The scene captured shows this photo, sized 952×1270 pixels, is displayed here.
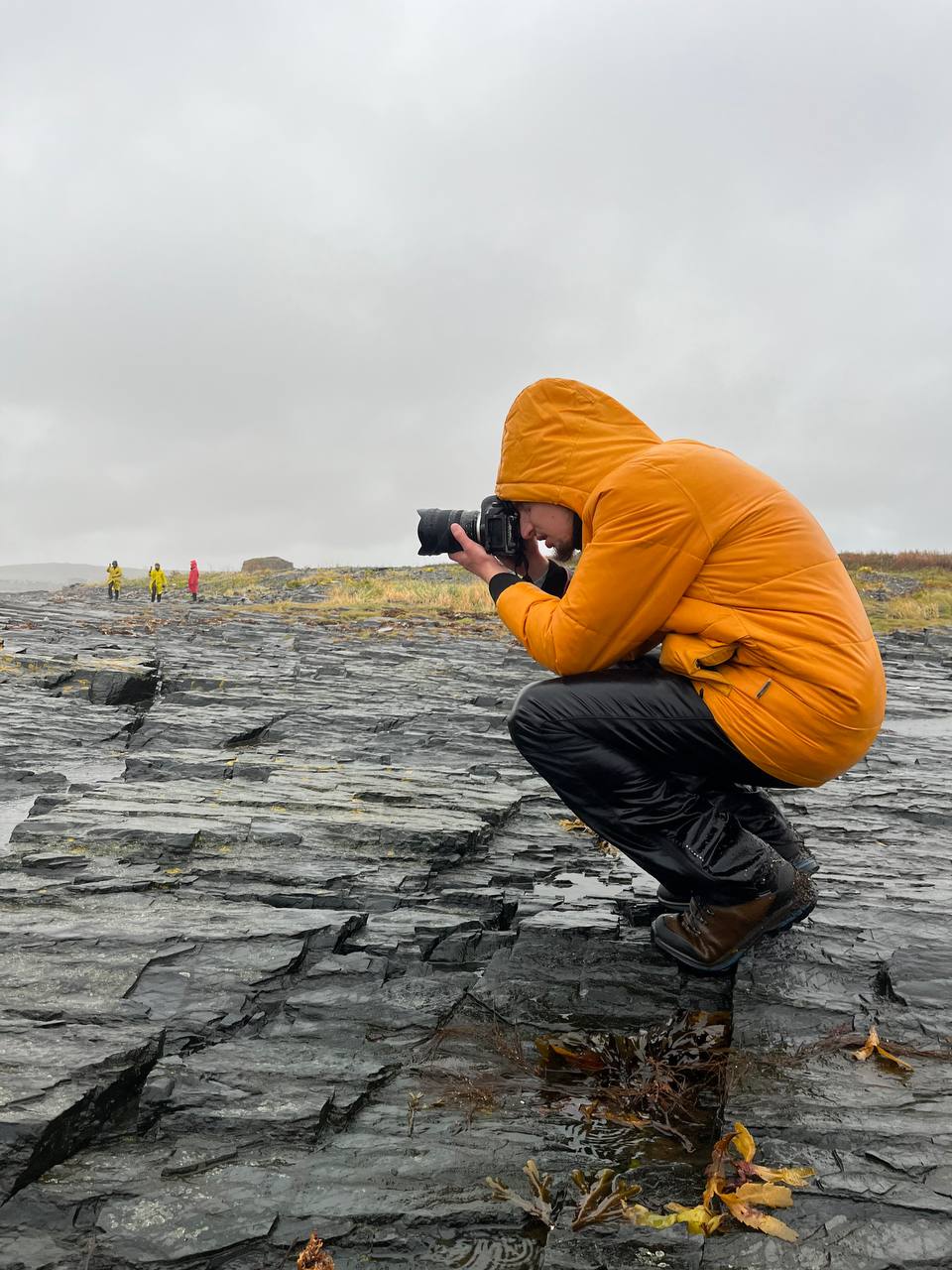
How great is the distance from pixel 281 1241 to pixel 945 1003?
2.27m

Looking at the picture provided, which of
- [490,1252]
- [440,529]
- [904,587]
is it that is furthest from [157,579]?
[490,1252]

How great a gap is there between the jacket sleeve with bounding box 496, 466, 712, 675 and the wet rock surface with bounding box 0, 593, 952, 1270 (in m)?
1.32

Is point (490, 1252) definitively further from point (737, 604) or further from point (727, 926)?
point (737, 604)

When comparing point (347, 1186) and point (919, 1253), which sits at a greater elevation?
point (919, 1253)

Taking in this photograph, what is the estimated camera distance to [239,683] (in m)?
10.9

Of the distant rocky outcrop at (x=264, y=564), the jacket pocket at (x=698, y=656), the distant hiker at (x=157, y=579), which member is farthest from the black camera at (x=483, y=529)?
the distant rocky outcrop at (x=264, y=564)

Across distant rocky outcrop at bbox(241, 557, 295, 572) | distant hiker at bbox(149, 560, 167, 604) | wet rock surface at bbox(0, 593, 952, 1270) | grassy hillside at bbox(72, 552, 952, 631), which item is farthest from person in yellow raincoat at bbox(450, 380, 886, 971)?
distant rocky outcrop at bbox(241, 557, 295, 572)

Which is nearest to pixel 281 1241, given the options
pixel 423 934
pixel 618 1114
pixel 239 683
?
pixel 618 1114

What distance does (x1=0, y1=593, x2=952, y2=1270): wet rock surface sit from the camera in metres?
2.21

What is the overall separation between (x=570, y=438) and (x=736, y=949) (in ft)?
6.81

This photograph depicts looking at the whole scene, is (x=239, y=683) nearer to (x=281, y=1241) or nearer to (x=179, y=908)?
(x=179, y=908)

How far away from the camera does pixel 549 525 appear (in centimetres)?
391

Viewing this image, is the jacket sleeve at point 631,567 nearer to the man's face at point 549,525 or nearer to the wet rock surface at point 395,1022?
the man's face at point 549,525

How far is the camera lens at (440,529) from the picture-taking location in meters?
4.28
